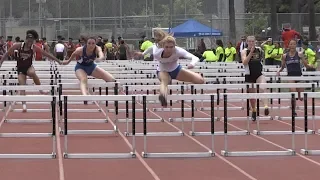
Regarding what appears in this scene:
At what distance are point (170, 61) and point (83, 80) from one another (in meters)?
2.16

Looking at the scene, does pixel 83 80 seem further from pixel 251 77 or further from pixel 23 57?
pixel 251 77

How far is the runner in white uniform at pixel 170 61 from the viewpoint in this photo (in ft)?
41.3

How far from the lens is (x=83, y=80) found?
14.4 m

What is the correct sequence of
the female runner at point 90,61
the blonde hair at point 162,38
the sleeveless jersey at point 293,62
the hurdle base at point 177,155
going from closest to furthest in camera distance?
1. the hurdle base at point 177,155
2. the blonde hair at point 162,38
3. the female runner at point 90,61
4. the sleeveless jersey at point 293,62

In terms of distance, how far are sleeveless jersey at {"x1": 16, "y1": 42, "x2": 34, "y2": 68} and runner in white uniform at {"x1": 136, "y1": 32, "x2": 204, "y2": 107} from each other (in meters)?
4.87

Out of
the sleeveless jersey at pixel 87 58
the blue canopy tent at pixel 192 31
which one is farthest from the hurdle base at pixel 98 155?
the blue canopy tent at pixel 192 31

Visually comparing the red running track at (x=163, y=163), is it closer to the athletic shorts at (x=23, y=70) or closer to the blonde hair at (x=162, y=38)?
the blonde hair at (x=162, y=38)

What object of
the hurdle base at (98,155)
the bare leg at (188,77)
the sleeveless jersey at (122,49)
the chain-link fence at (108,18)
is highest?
the chain-link fence at (108,18)

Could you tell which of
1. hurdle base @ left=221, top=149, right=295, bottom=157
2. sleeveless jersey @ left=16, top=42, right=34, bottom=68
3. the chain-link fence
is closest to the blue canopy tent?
the chain-link fence

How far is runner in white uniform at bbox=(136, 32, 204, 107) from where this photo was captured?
12.6m

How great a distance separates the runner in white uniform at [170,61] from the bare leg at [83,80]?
5.00 feet

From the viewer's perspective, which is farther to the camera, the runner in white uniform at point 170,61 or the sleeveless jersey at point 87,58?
the sleeveless jersey at point 87,58

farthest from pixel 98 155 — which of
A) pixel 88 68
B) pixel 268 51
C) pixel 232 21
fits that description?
pixel 232 21

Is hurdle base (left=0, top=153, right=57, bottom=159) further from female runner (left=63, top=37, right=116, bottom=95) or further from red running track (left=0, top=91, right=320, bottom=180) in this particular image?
female runner (left=63, top=37, right=116, bottom=95)
